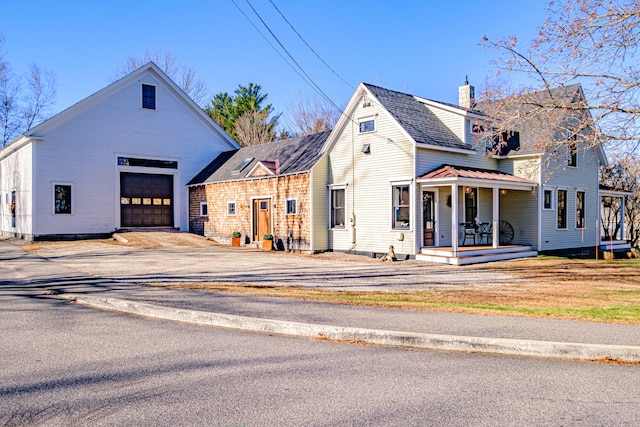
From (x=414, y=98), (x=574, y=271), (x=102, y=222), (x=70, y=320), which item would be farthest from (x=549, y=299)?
(x=102, y=222)

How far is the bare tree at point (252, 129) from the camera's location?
5000 centimetres

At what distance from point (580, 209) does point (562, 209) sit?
1.76 metres

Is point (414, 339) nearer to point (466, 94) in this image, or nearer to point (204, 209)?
point (466, 94)

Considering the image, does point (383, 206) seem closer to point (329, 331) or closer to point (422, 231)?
point (422, 231)

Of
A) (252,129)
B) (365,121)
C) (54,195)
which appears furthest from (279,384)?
(252,129)

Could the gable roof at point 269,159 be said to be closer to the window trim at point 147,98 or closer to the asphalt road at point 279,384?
the window trim at point 147,98

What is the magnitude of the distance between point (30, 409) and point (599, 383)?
17.7ft

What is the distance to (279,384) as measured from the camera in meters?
5.19

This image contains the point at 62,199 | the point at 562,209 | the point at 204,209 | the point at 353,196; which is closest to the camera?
the point at 353,196

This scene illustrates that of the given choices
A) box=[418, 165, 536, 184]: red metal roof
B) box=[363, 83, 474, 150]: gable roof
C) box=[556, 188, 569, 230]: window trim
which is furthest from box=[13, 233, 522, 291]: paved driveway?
box=[556, 188, 569, 230]: window trim

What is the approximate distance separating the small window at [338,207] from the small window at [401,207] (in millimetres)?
2827

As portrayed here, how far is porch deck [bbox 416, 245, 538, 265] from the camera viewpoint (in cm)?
1812

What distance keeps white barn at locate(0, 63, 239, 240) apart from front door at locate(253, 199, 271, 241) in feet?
21.2

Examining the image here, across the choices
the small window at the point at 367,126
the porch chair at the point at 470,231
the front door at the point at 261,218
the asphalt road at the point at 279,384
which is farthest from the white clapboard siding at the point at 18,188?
the asphalt road at the point at 279,384
